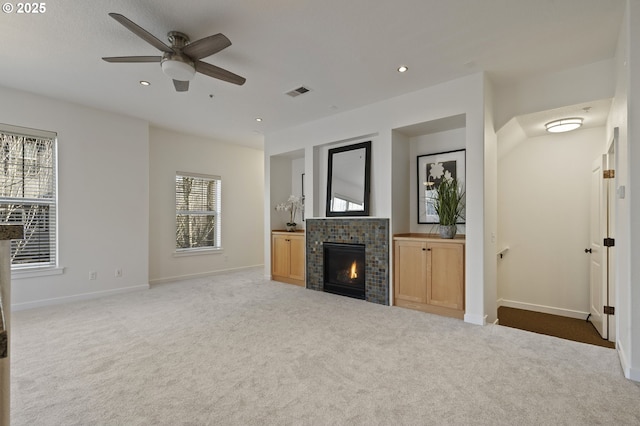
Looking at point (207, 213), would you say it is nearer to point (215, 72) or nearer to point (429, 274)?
point (215, 72)

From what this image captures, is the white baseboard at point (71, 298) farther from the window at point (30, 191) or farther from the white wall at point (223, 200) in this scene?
the white wall at point (223, 200)

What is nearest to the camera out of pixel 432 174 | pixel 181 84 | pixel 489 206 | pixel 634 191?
pixel 634 191

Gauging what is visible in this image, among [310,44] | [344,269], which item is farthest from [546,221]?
[310,44]

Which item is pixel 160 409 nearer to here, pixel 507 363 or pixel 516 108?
pixel 507 363

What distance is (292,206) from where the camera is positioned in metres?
6.29

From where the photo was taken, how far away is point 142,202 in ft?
17.6

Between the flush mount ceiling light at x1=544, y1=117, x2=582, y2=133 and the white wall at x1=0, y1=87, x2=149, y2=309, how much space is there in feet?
19.7

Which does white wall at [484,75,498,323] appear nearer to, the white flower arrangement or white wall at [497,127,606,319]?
white wall at [497,127,606,319]

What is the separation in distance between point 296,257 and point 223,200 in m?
2.27

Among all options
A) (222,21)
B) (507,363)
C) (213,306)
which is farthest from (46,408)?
(507,363)

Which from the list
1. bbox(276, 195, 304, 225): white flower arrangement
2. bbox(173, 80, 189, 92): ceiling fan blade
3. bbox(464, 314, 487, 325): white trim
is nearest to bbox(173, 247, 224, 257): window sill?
bbox(276, 195, 304, 225): white flower arrangement

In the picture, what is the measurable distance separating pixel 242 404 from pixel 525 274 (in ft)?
14.3

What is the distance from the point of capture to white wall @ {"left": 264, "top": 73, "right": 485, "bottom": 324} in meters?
3.57

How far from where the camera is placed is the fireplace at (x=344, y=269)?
4727mm
